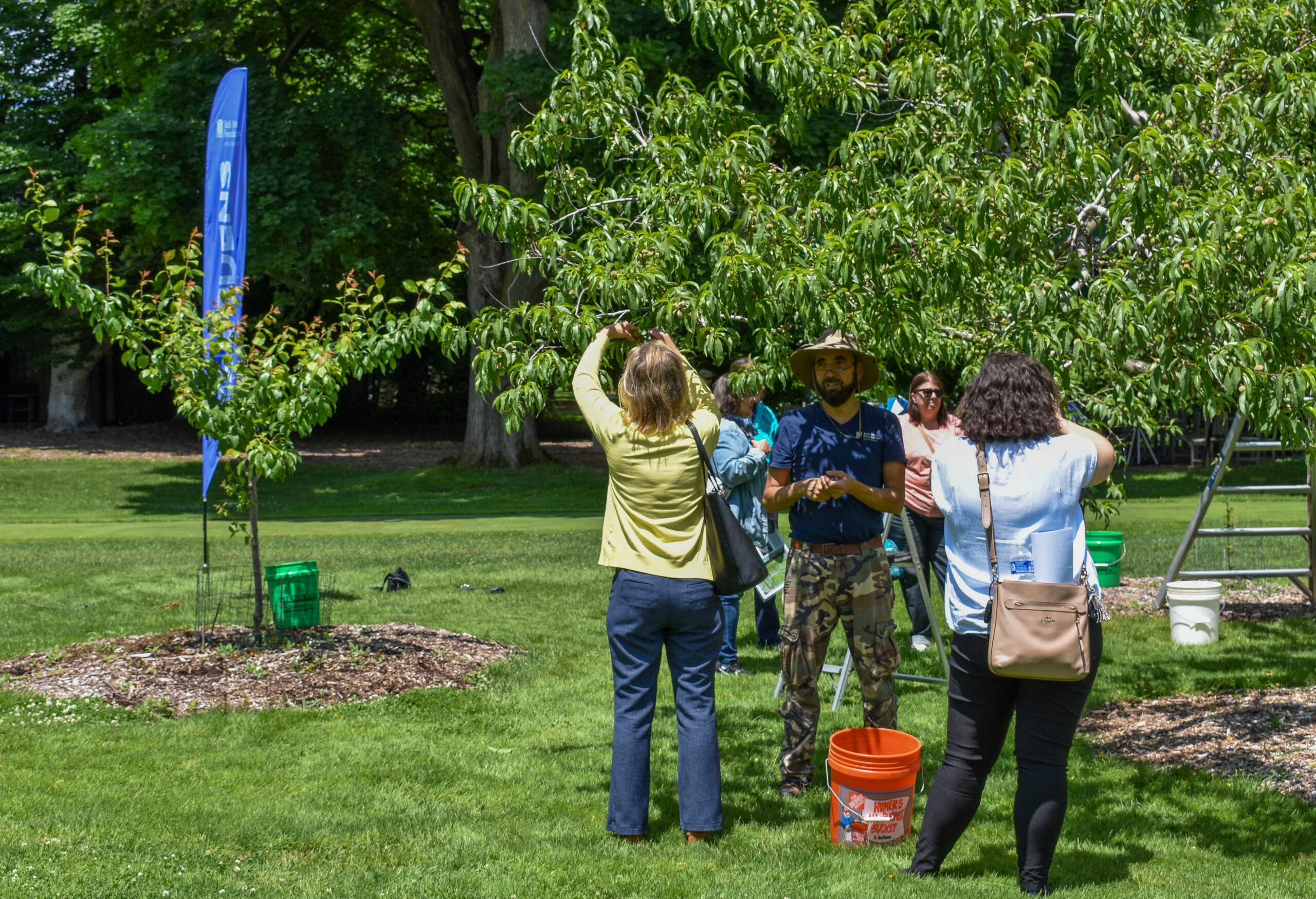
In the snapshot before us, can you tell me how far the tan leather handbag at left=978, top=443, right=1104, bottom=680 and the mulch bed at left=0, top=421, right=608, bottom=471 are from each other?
22.8 metres

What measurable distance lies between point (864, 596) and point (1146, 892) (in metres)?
1.56

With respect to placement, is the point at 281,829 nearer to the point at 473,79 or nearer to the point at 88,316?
the point at 88,316

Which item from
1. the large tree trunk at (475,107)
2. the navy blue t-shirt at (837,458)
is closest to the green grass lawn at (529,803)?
the navy blue t-shirt at (837,458)

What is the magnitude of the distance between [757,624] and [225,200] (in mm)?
6144

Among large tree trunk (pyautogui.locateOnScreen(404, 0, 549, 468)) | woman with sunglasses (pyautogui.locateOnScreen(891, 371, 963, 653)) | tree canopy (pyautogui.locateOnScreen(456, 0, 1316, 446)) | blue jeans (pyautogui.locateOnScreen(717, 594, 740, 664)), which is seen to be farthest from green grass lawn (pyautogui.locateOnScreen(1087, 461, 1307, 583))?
large tree trunk (pyautogui.locateOnScreen(404, 0, 549, 468))

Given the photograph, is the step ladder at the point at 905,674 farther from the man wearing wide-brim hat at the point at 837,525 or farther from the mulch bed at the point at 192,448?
the mulch bed at the point at 192,448

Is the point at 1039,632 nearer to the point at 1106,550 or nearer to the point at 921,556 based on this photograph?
the point at 921,556

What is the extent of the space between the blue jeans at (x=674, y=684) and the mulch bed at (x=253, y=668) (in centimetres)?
284

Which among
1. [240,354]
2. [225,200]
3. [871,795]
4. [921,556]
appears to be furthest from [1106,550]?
[225,200]

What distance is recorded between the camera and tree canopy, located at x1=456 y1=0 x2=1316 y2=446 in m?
4.48

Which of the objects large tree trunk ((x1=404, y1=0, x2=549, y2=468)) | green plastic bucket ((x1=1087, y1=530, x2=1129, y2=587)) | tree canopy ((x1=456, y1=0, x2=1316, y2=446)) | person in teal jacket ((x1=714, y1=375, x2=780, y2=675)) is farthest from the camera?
large tree trunk ((x1=404, y1=0, x2=549, y2=468))

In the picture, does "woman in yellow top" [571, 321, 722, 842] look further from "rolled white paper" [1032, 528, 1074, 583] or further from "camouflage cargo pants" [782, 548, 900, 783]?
"rolled white paper" [1032, 528, 1074, 583]

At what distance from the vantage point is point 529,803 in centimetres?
547

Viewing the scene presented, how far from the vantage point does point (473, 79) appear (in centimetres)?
2470
